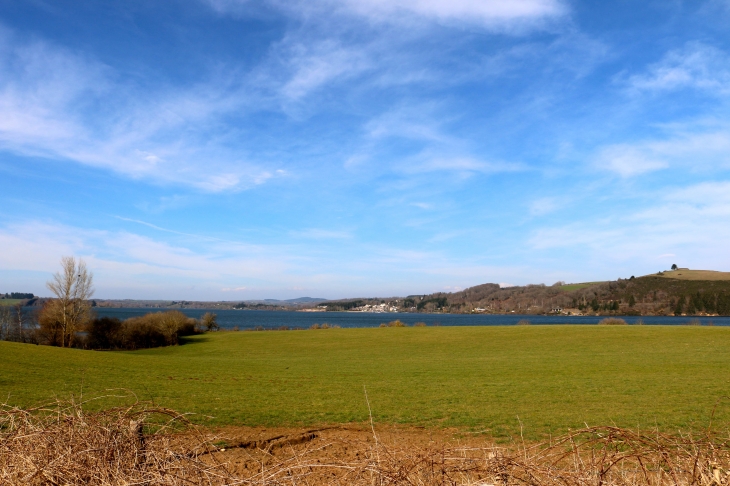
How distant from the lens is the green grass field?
12.6m

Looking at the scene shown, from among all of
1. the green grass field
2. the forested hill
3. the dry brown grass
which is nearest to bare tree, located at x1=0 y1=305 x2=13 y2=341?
the green grass field

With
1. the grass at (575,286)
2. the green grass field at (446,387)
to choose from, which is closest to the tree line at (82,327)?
the green grass field at (446,387)

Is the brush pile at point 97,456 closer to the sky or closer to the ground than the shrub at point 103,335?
closer to the sky

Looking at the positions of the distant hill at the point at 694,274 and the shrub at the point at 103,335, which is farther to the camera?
the distant hill at the point at 694,274

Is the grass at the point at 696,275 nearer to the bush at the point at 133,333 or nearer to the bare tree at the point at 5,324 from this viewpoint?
the bush at the point at 133,333

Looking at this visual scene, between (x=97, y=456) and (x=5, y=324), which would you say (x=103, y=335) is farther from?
(x=97, y=456)

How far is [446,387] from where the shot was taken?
18.4 meters

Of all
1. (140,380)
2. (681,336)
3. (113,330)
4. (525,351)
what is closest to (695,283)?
(681,336)

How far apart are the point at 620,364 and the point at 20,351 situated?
31.4 m

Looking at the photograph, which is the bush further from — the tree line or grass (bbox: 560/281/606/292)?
grass (bbox: 560/281/606/292)

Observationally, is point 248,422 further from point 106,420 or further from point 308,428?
point 106,420

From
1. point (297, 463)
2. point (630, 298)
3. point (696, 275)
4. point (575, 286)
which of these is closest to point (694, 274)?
point (696, 275)

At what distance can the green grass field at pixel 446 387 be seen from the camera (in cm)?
1262

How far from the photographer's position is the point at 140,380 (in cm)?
1869
